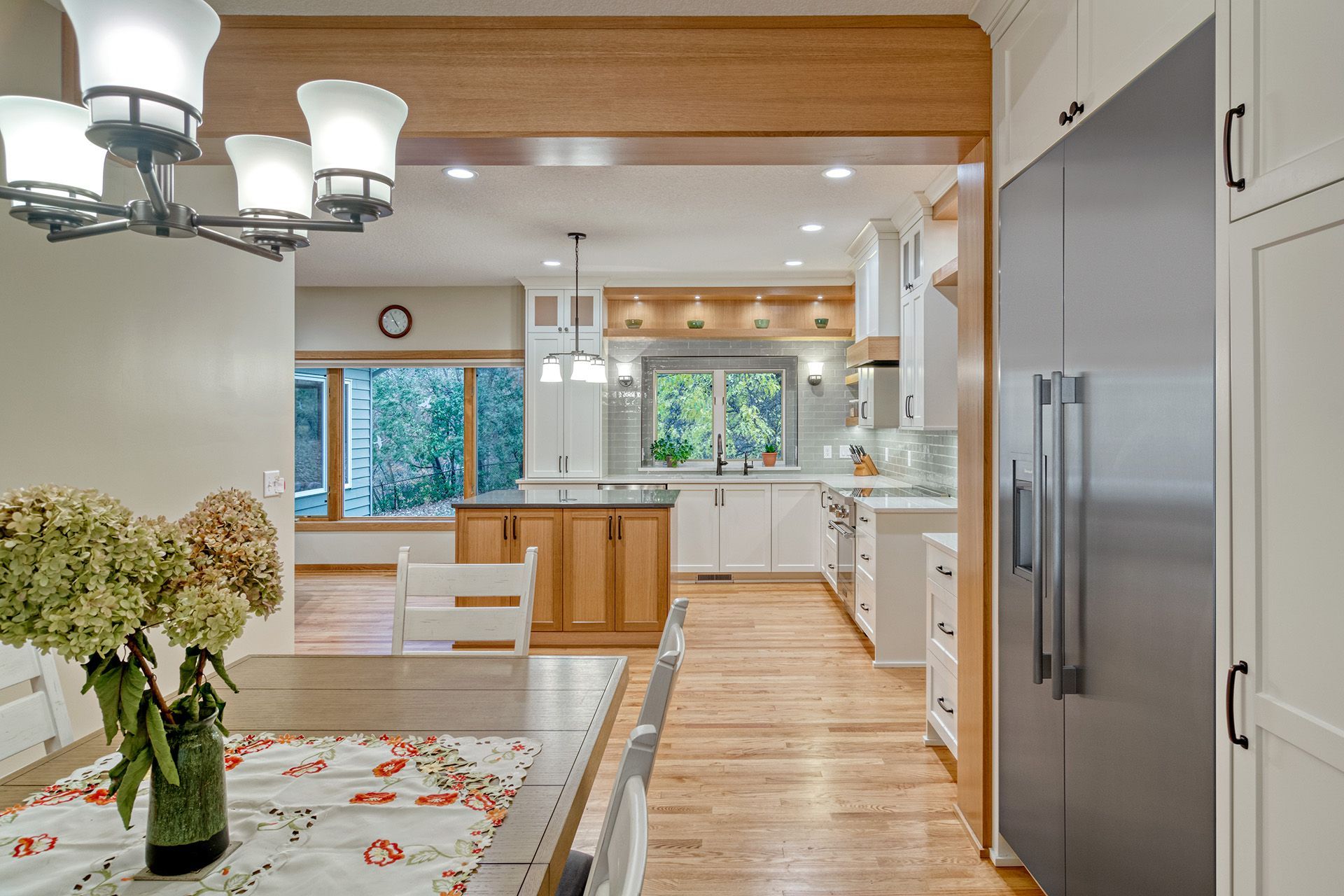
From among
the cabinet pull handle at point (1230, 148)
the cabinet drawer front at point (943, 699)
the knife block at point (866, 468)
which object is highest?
the cabinet pull handle at point (1230, 148)

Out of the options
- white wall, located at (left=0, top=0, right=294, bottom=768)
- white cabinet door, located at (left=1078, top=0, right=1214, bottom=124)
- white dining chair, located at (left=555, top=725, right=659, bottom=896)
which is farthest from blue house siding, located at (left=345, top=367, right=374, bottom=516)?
white dining chair, located at (left=555, top=725, right=659, bottom=896)

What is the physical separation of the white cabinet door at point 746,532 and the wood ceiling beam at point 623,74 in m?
4.25

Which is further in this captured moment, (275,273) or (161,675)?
(275,273)

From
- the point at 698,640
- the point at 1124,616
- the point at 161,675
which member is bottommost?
the point at 698,640

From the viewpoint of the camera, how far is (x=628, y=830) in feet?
2.35

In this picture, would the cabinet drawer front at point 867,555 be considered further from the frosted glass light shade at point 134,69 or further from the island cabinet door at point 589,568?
the frosted glass light shade at point 134,69

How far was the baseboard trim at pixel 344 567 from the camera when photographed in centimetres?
688

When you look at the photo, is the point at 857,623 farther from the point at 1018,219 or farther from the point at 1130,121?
the point at 1130,121

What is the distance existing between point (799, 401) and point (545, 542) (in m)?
3.31

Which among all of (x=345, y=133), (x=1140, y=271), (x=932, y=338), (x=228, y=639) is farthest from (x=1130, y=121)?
(x=932, y=338)

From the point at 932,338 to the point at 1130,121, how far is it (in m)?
2.82

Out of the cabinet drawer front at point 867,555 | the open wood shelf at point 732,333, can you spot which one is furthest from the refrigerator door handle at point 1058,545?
the open wood shelf at point 732,333

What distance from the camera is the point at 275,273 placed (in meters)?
3.42

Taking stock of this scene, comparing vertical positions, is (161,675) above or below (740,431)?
below
